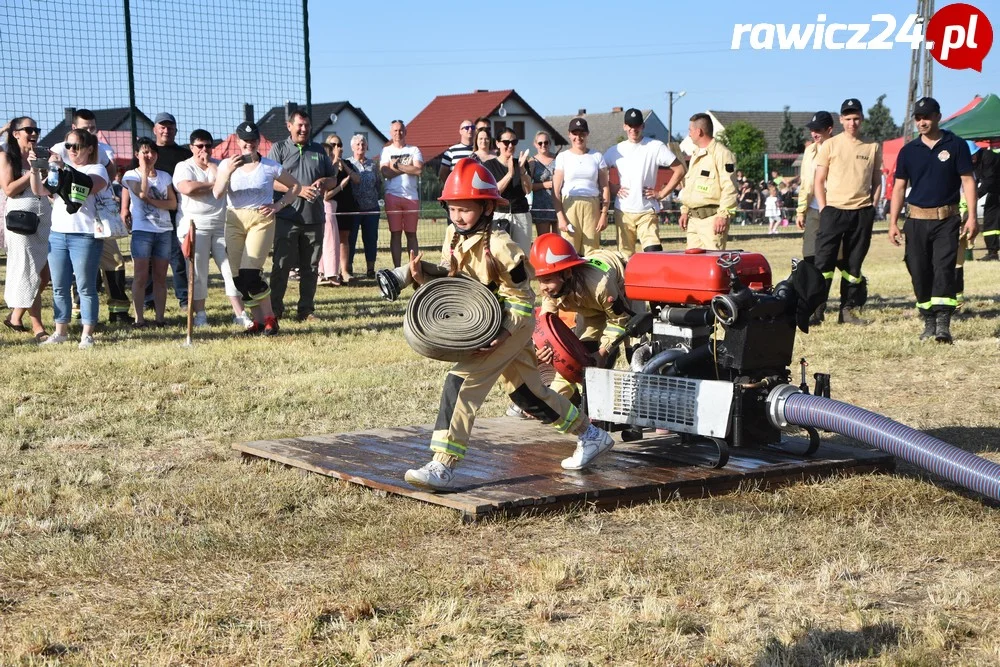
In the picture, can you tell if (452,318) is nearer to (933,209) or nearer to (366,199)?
(933,209)

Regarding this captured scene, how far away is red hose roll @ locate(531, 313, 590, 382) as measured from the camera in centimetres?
660

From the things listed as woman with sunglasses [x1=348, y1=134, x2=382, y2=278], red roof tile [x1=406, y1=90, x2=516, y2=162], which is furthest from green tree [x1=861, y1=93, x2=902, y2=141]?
woman with sunglasses [x1=348, y1=134, x2=382, y2=278]

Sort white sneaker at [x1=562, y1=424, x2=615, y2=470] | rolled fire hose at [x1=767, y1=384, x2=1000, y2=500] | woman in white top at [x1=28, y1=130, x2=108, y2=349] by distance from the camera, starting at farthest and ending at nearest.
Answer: woman in white top at [x1=28, y1=130, x2=108, y2=349]
white sneaker at [x1=562, y1=424, x2=615, y2=470]
rolled fire hose at [x1=767, y1=384, x2=1000, y2=500]

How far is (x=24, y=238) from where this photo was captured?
1138 cm

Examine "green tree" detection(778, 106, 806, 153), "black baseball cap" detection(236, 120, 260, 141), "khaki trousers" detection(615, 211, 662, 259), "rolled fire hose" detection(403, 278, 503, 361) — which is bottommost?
"rolled fire hose" detection(403, 278, 503, 361)

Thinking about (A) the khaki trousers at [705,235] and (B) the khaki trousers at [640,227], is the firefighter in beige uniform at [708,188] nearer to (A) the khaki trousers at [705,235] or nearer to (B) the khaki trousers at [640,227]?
(A) the khaki trousers at [705,235]

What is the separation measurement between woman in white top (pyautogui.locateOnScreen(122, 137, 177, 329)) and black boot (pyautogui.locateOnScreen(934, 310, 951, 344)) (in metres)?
7.61

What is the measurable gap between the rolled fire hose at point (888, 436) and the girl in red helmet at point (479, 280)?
1.38 m

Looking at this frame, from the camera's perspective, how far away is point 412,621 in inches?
169

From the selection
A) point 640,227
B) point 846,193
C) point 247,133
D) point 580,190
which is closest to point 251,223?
point 247,133

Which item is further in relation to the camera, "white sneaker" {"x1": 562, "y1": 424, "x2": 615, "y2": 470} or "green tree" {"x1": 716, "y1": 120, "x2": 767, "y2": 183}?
"green tree" {"x1": 716, "y1": 120, "x2": 767, "y2": 183}

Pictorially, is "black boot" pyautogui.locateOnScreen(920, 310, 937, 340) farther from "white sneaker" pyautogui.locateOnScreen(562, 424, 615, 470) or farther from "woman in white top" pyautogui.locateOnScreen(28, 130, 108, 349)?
"woman in white top" pyautogui.locateOnScreen(28, 130, 108, 349)

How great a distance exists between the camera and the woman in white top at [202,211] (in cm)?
1186

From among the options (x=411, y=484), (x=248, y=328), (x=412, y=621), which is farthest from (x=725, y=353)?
(x=248, y=328)
